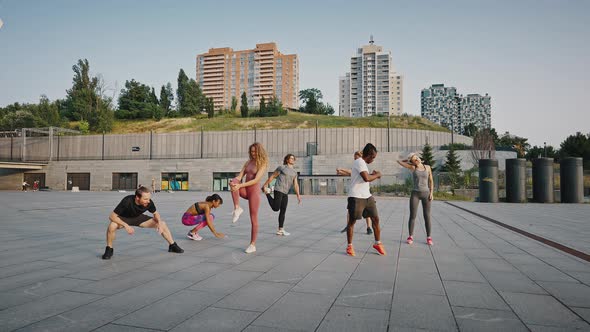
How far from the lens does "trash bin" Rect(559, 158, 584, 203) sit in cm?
2016

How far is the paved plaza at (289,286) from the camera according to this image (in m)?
3.00

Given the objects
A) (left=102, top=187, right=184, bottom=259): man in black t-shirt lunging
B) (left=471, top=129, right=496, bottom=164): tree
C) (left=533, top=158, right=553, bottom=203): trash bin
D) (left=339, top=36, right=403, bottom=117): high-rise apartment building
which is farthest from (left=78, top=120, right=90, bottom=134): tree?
(left=339, top=36, right=403, bottom=117): high-rise apartment building

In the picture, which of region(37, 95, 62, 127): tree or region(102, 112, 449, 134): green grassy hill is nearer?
region(102, 112, 449, 134): green grassy hill

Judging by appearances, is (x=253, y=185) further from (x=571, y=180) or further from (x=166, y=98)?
(x=166, y=98)

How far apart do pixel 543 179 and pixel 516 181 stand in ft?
4.77

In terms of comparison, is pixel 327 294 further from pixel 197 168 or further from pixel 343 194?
pixel 197 168

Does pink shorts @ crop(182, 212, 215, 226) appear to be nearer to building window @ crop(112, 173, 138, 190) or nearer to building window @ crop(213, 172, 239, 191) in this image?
building window @ crop(213, 172, 239, 191)

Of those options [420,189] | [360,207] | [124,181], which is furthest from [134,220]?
[124,181]

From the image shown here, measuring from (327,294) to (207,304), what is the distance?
1227 millimetres

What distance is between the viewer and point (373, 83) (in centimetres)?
14138

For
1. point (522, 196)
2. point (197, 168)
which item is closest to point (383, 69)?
point (197, 168)

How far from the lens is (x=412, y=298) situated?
366cm

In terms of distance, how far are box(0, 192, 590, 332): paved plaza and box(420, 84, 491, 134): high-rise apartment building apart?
191 m

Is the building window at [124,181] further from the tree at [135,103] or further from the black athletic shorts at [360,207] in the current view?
the black athletic shorts at [360,207]
